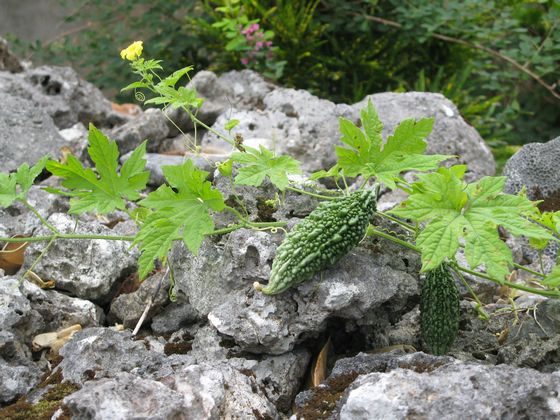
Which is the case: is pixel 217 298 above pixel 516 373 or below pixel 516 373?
below

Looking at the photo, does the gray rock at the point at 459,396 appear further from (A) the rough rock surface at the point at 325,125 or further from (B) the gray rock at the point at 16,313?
(A) the rough rock surface at the point at 325,125

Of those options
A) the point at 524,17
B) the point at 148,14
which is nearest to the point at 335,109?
the point at 148,14

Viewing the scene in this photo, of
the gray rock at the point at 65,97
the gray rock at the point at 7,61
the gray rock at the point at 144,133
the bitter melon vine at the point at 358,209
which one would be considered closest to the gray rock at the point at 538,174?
the bitter melon vine at the point at 358,209

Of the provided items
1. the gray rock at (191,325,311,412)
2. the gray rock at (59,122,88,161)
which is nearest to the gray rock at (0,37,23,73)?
the gray rock at (59,122,88,161)

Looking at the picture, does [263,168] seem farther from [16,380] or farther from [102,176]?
[16,380]

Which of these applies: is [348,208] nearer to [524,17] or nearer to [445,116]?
[445,116]

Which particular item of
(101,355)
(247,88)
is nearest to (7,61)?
(247,88)
